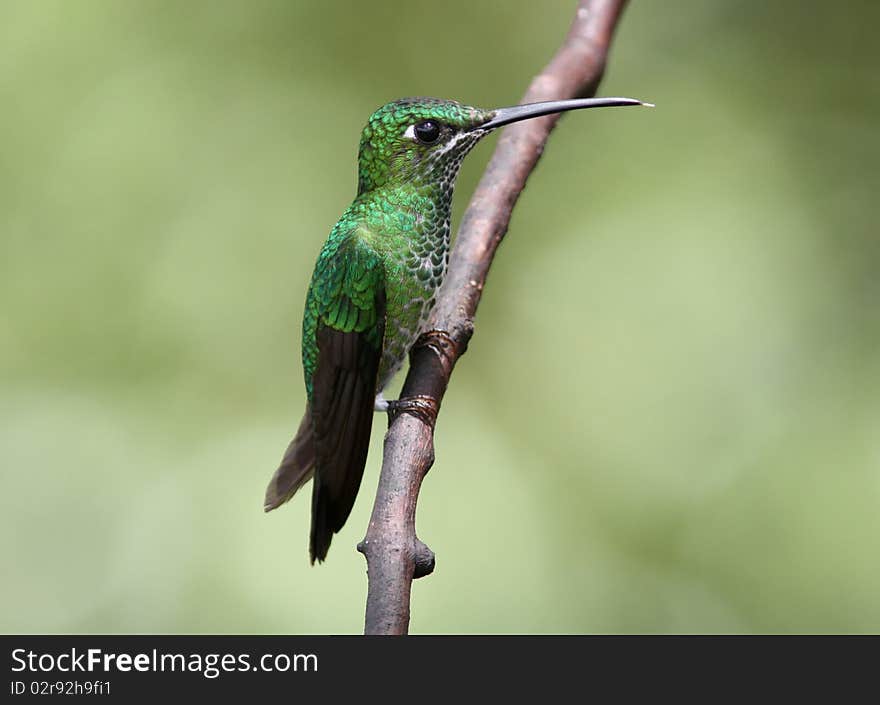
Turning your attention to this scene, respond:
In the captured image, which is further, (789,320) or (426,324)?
(789,320)

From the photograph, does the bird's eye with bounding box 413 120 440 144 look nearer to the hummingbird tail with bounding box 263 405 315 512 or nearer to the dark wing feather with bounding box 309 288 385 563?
the dark wing feather with bounding box 309 288 385 563

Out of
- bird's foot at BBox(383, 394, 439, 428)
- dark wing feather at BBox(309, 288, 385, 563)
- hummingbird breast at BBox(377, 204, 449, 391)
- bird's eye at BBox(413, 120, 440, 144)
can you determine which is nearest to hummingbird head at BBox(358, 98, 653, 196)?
bird's eye at BBox(413, 120, 440, 144)

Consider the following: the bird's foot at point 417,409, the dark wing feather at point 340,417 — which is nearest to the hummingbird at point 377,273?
the dark wing feather at point 340,417

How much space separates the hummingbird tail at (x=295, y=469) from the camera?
288 cm

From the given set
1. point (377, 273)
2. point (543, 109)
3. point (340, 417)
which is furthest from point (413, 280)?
point (543, 109)

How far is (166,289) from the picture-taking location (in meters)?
5.05

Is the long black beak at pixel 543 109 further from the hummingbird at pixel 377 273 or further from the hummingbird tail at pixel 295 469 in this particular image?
the hummingbird tail at pixel 295 469

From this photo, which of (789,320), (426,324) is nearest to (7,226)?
(426,324)

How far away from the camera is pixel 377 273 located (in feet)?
8.93

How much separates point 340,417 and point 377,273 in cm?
40

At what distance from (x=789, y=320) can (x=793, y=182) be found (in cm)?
81

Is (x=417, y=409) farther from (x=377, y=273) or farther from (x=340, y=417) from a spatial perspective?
(x=377, y=273)

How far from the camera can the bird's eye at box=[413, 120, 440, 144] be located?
2758 millimetres

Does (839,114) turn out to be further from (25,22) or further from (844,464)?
(25,22)
